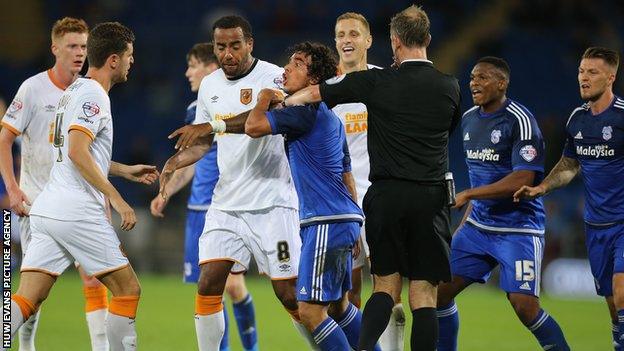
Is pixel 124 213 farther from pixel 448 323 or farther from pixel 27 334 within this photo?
pixel 448 323

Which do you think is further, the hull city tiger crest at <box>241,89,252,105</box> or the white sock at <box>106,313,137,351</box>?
the hull city tiger crest at <box>241,89,252,105</box>

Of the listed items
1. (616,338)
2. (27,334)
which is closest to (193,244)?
(27,334)

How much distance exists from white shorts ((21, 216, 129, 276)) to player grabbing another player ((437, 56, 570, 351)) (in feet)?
9.12

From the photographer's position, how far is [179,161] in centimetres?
793

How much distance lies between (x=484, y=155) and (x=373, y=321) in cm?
211

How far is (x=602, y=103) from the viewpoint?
8.53 metres

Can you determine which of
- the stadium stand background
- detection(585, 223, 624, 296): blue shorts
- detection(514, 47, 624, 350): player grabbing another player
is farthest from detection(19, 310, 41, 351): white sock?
the stadium stand background

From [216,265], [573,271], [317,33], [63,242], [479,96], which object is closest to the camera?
[63,242]

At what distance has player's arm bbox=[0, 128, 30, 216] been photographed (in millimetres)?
8367

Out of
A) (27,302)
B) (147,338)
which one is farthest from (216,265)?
(147,338)

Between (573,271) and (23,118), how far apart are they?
1260 centimetres

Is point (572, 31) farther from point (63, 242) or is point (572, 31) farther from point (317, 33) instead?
point (63, 242)

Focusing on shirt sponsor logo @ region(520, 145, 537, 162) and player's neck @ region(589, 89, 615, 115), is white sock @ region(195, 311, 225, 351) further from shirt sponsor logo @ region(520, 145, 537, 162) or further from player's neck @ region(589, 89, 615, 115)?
player's neck @ region(589, 89, 615, 115)

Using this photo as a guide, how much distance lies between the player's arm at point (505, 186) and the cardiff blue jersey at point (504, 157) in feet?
0.33
